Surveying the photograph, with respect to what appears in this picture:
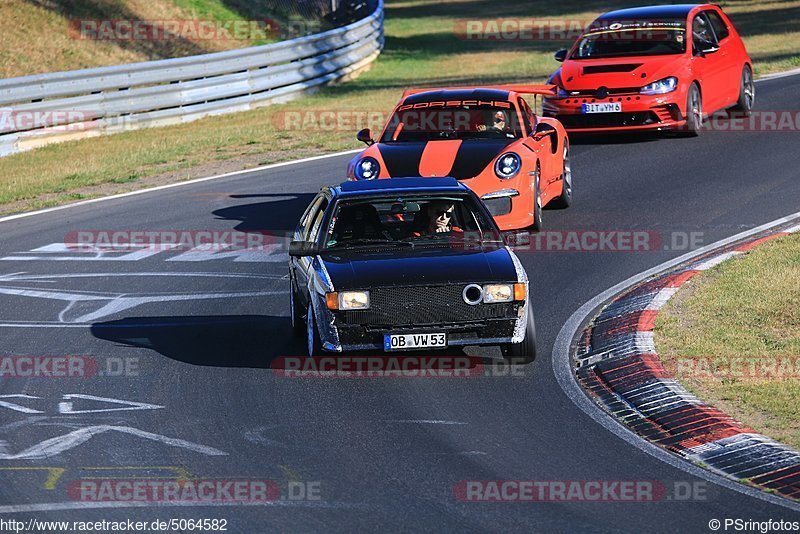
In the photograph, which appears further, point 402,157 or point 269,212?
point 269,212

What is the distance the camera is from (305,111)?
25219mm

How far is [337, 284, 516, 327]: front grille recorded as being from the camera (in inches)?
378

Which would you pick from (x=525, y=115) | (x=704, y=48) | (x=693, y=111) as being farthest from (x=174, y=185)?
(x=704, y=48)

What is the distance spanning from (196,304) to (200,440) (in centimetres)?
407

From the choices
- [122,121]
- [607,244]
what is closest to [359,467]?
[607,244]

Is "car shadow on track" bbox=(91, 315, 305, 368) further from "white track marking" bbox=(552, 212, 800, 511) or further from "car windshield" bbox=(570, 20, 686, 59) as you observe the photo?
"car windshield" bbox=(570, 20, 686, 59)

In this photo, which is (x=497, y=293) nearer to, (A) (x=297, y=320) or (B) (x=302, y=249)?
(B) (x=302, y=249)

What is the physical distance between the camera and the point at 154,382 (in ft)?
32.2

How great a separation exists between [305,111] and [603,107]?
312 inches

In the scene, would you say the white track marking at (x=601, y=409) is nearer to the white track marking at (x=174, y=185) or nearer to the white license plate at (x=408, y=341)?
the white license plate at (x=408, y=341)

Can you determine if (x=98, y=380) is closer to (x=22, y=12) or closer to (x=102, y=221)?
(x=102, y=221)

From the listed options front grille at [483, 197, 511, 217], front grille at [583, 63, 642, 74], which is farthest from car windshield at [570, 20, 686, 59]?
front grille at [483, 197, 511, 217]

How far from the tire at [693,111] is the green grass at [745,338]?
6330 mm

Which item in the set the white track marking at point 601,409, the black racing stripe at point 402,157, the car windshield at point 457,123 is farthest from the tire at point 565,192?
the white track marking at point 601,409
